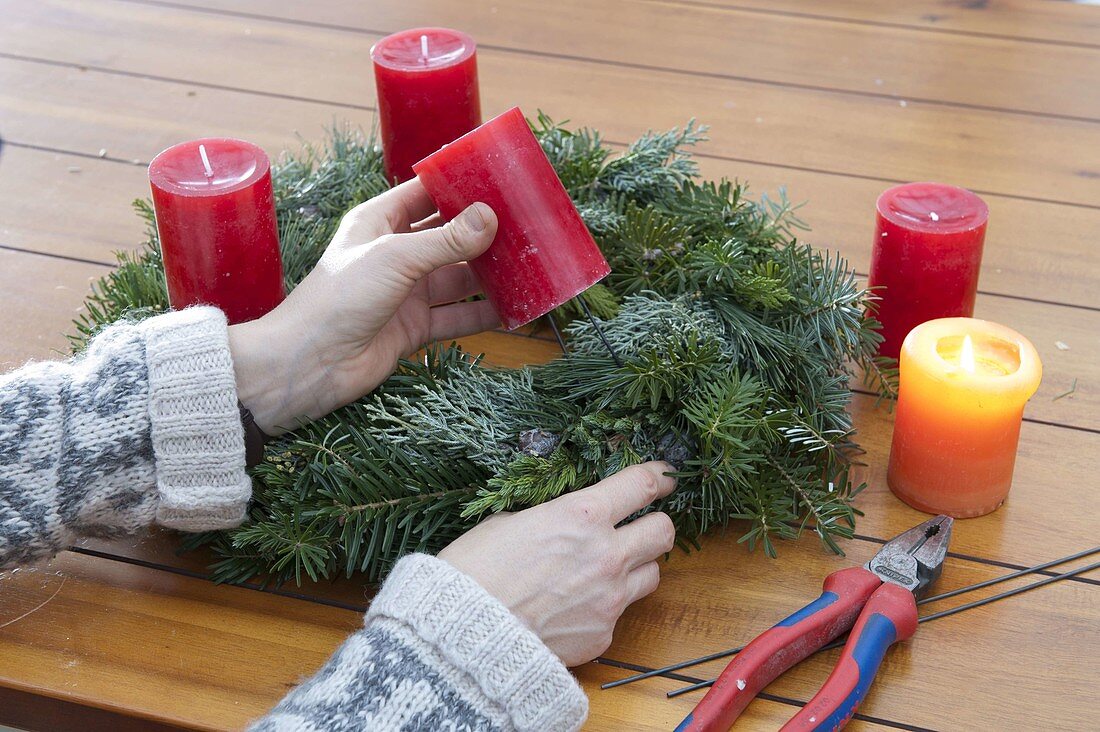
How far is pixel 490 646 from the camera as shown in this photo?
646 mm

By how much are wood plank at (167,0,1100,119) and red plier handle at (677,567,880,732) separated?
761 mm

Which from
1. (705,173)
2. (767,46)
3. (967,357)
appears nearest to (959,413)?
(967,357)

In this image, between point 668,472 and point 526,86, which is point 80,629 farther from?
point 526,86

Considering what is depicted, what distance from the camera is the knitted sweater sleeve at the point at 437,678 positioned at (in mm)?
626

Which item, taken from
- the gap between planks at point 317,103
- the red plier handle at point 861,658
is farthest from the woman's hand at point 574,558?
the gap between planks at point 317,103

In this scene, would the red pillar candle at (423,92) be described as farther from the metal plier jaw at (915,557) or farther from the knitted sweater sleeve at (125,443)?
the metal plier jaw at (915,557)

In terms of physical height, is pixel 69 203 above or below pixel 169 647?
above

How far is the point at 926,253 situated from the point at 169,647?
0.60 m

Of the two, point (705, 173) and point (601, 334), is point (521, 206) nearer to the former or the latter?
point (601, 334)

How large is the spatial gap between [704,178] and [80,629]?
0.72 m

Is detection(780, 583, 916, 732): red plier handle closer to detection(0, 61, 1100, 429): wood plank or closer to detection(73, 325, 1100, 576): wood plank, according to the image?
detection(73, 325, 1100, 576): wood plank

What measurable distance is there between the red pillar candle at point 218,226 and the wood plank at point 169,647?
204 millimetres

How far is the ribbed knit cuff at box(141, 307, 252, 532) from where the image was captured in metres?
0.74

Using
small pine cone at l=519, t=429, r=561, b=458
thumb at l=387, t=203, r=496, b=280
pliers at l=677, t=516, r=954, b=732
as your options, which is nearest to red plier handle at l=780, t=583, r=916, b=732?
pliers at l=677, t=516, r=954, b=732
